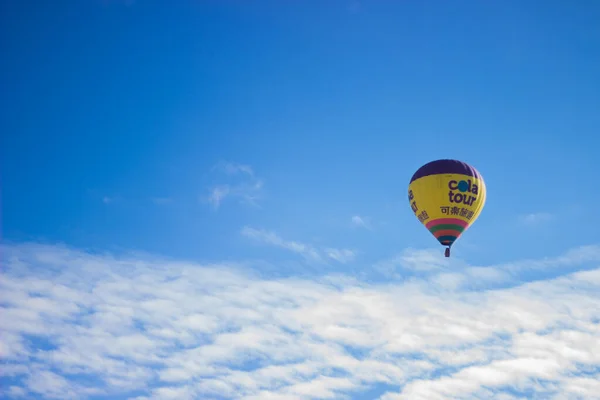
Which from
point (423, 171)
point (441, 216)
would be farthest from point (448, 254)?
point (423, 171)

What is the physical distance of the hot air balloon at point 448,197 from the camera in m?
57.5

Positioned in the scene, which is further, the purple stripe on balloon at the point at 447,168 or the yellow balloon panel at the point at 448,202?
the purple stripe on balloon at the point at 447,168

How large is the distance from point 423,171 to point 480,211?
6.02m

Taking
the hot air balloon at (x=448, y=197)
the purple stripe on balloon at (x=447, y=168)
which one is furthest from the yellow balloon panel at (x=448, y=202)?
the purple stripe on balloon at (x=447, y=168)

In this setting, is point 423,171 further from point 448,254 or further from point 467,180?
point 448,254

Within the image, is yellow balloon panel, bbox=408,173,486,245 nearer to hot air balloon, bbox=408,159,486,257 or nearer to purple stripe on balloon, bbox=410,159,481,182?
hot air balloon, bbox=408,159,486,257

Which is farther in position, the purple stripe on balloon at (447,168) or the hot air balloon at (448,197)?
the purple stripe on balloon at (447,168)

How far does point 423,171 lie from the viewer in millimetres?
59188

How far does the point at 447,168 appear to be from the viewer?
58125 millimetres

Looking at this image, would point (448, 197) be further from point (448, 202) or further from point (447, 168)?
point (447, 168)

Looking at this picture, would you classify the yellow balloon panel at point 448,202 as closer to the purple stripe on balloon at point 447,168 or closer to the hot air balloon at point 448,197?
the hot air balloon at point 448,197

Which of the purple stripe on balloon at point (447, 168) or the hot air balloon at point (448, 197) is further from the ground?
the purple stripe on balloon at point (447, 168)

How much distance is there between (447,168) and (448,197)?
2.52m

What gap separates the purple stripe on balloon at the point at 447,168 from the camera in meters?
58.1
